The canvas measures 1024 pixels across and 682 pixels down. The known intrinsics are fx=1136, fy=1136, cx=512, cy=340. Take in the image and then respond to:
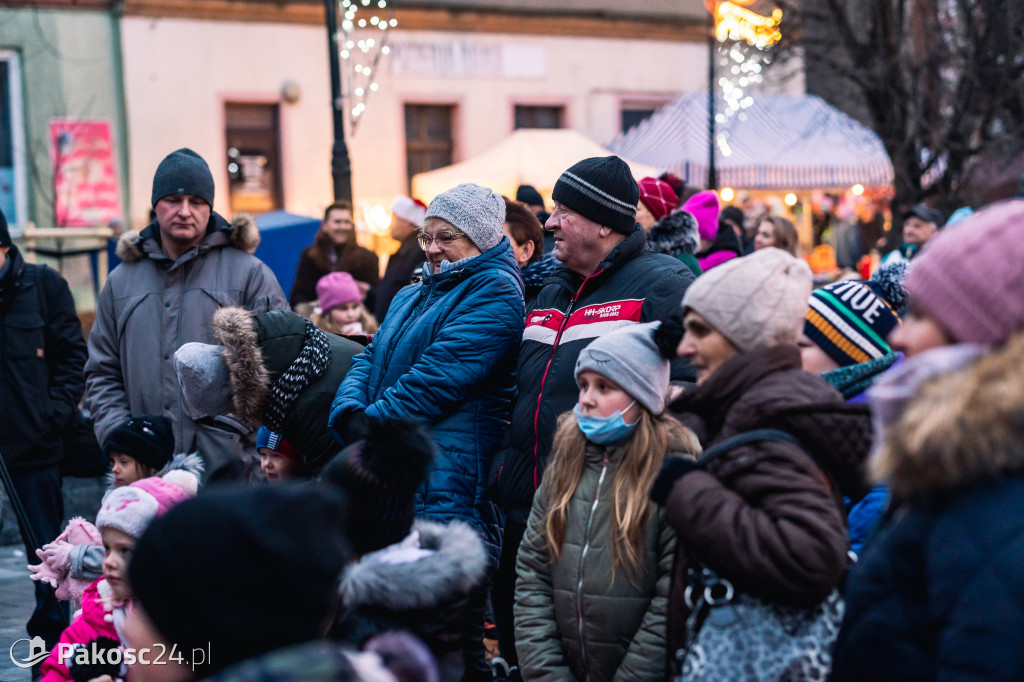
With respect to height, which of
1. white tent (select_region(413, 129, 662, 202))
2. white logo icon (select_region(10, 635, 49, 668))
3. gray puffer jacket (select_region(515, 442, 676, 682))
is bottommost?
white logo icon (select_region(10, 635, 49, 668))

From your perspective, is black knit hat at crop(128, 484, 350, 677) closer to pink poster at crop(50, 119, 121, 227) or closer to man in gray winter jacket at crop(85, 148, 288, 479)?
man in gray winter jacket at crop(85, 148, 288, 479)

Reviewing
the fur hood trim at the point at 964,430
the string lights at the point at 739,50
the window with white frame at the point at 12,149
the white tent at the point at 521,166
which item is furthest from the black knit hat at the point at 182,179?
the window with white frame at the point at 12,149

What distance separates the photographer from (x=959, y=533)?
1.89 metres

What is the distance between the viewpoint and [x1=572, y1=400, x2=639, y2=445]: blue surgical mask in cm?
322

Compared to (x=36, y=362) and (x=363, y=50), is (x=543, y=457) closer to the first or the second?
(x=36, y=362)

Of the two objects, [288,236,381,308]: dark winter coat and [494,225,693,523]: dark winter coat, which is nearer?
[494,225,693,523]: dark winter coat

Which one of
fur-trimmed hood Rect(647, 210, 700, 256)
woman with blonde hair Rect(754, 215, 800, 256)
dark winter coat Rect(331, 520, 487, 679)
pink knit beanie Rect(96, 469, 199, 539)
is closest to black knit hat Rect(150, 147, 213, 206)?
pink knit beanie Rect(96, 469, 199, 539)

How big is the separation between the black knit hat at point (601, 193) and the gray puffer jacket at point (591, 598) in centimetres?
109

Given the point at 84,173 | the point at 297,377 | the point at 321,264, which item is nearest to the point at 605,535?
the point at 297,377

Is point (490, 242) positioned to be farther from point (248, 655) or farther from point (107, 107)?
point (107, 107)

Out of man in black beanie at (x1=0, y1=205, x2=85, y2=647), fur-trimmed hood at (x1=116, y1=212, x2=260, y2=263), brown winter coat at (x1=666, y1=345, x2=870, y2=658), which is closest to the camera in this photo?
brown winter coat at (x1=666, y1=345, x2=870, y2=658)

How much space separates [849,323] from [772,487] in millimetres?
1110

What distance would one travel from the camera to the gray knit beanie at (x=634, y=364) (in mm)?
3268

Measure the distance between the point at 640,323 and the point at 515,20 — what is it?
16.0 meters
